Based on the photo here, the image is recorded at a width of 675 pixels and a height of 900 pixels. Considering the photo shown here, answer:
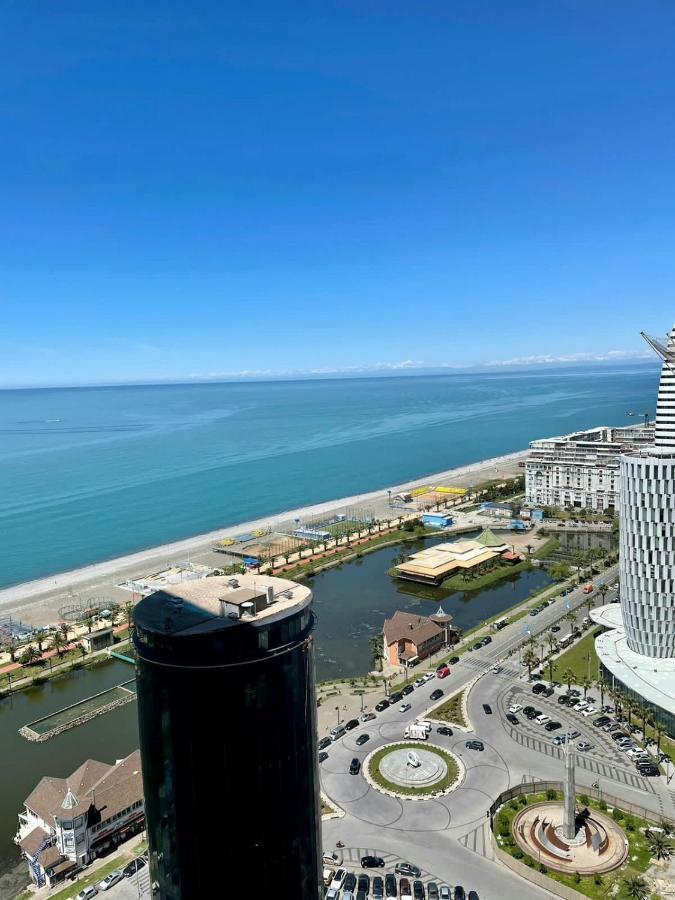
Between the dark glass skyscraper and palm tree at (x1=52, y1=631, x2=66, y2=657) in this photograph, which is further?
palm tree at (x1=52, y1=631, x2=66, y2=657)

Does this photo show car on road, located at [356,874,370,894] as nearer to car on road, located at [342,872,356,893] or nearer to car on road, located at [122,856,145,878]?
car on road, located at [342,872,356,893]

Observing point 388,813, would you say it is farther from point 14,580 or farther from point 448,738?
point 14,580

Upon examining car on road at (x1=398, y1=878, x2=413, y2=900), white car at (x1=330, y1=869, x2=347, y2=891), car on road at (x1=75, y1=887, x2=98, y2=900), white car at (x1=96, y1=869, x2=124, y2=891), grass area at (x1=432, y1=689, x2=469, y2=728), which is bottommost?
white car at (x1=96, y1=869, x2=124, y2=891)

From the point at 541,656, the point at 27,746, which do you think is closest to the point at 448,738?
the point at 541,656

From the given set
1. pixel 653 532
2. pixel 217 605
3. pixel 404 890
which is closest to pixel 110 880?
pixel 404 890

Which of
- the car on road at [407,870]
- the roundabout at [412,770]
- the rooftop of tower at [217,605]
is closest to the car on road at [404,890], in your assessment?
the car on road at [407,870]

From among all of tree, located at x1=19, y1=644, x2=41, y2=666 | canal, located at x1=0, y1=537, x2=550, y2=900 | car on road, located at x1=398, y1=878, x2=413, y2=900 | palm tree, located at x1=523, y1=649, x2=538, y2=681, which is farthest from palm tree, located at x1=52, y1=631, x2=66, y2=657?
car on road, located at x1=398, y1=878, x2=413, y2=900
